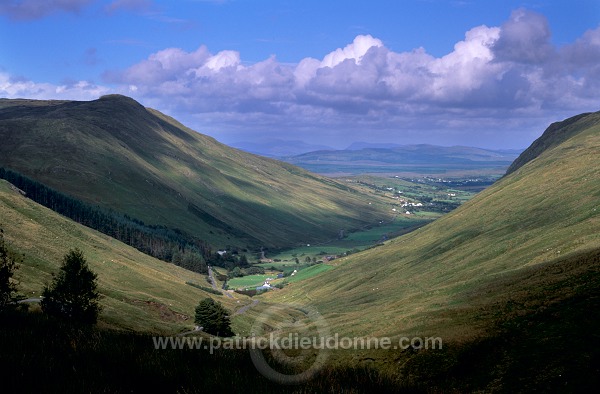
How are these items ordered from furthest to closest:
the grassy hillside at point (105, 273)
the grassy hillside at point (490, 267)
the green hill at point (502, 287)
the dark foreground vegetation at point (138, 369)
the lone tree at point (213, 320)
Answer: the grassy hillside at point (105, 273)
the lone tree at point (213, 320)
the grassy hillside at point (490, 267)
the green hill at point (502, 287)
the dark foreground vegetation at point (138, 369)

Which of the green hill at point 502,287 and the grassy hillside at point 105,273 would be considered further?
the grassy hillside at point 105,273

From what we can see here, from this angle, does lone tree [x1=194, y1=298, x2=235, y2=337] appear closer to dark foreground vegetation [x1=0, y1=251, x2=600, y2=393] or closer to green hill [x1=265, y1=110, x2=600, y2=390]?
green hill [x1=265, y1=110, x2=600, y2=390]

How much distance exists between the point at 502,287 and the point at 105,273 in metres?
115

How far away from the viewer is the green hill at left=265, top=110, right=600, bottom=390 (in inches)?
1283

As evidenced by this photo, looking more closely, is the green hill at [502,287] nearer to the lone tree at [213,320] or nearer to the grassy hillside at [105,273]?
the lone tree at [213,320]

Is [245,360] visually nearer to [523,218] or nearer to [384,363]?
[384,363]

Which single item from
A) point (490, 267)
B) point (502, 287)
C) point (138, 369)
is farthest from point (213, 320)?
point (138, 369)

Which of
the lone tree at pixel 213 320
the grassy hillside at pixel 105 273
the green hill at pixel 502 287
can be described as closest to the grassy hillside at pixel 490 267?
the green hill at pixel 502 287

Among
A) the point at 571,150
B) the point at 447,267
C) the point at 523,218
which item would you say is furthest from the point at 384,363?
the point at 571,150

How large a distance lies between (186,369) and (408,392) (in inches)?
191

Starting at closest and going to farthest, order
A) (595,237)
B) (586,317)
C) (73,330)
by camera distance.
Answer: (73,330), (586,317), (595,237)

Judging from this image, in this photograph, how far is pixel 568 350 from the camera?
29047 millimetres

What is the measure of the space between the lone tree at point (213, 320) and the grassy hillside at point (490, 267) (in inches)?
827

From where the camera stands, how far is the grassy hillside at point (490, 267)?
1831 inches
